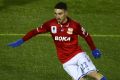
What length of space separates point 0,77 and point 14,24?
656 centimetres

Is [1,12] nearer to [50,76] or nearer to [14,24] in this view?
[14,24]

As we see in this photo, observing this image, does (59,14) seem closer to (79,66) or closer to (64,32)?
(64,32)

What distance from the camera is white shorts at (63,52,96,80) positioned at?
1226cm

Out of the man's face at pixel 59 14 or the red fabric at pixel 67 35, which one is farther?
the red fabric at pixel 67 35

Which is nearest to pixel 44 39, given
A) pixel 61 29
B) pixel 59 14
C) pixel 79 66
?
pixel 61 29

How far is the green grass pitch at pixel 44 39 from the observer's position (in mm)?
15989

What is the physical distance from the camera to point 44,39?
19.4 m

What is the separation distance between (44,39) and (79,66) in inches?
282

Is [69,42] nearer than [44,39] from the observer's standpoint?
Yes

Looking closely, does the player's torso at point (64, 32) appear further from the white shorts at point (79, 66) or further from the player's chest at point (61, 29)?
the white shorts at point (79, 66)

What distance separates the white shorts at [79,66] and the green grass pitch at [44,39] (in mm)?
2831

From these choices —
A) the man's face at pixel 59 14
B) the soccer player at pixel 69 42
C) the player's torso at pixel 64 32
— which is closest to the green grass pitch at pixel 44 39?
the soccer player at pixel 69 42

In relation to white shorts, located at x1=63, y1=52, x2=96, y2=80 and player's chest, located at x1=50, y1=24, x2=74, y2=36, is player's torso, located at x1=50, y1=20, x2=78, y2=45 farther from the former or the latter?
white shorts, located at x1=63, y1=52, x2=96, y2=80

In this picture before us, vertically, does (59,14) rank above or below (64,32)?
above
